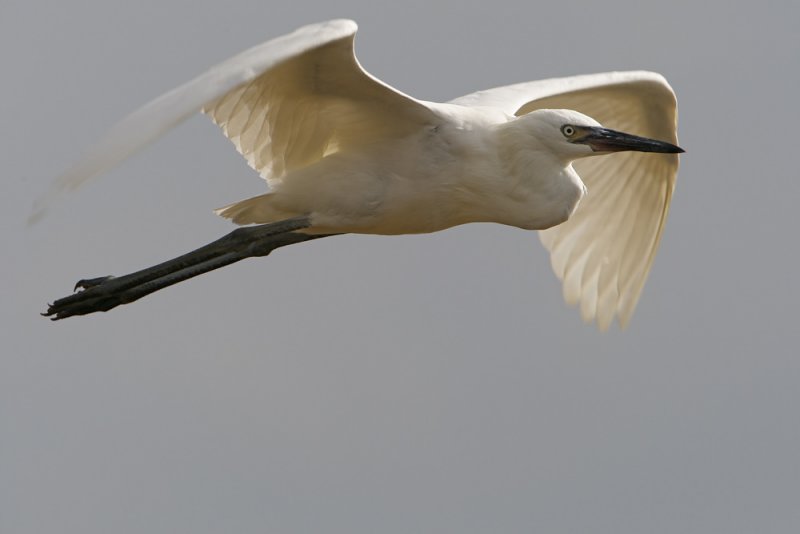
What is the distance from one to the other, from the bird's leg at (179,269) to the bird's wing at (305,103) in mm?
469

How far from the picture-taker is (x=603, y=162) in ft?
53.4

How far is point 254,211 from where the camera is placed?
13867 mm

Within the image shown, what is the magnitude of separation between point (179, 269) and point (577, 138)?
320cm

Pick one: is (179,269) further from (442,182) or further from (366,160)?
(442,182)

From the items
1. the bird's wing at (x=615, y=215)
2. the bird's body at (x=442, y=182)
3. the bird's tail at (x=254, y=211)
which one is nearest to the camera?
the bird's body at (x=442, y=182)

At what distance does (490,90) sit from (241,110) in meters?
2.87

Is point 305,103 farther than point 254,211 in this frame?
No

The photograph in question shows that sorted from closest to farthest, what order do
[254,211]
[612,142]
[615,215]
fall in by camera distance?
[612,142] < [254,211] < [615,215]

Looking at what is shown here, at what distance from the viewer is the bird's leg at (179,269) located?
13.8 metres

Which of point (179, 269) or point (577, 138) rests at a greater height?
point (577, 138)

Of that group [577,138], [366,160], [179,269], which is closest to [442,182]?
[366,160]

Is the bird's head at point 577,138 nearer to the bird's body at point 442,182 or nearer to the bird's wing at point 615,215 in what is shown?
the bird's body at point 442,182

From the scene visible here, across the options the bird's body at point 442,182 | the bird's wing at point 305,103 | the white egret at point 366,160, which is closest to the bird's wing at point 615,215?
the white egret at point 366,160

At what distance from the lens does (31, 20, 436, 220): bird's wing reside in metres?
11.3
